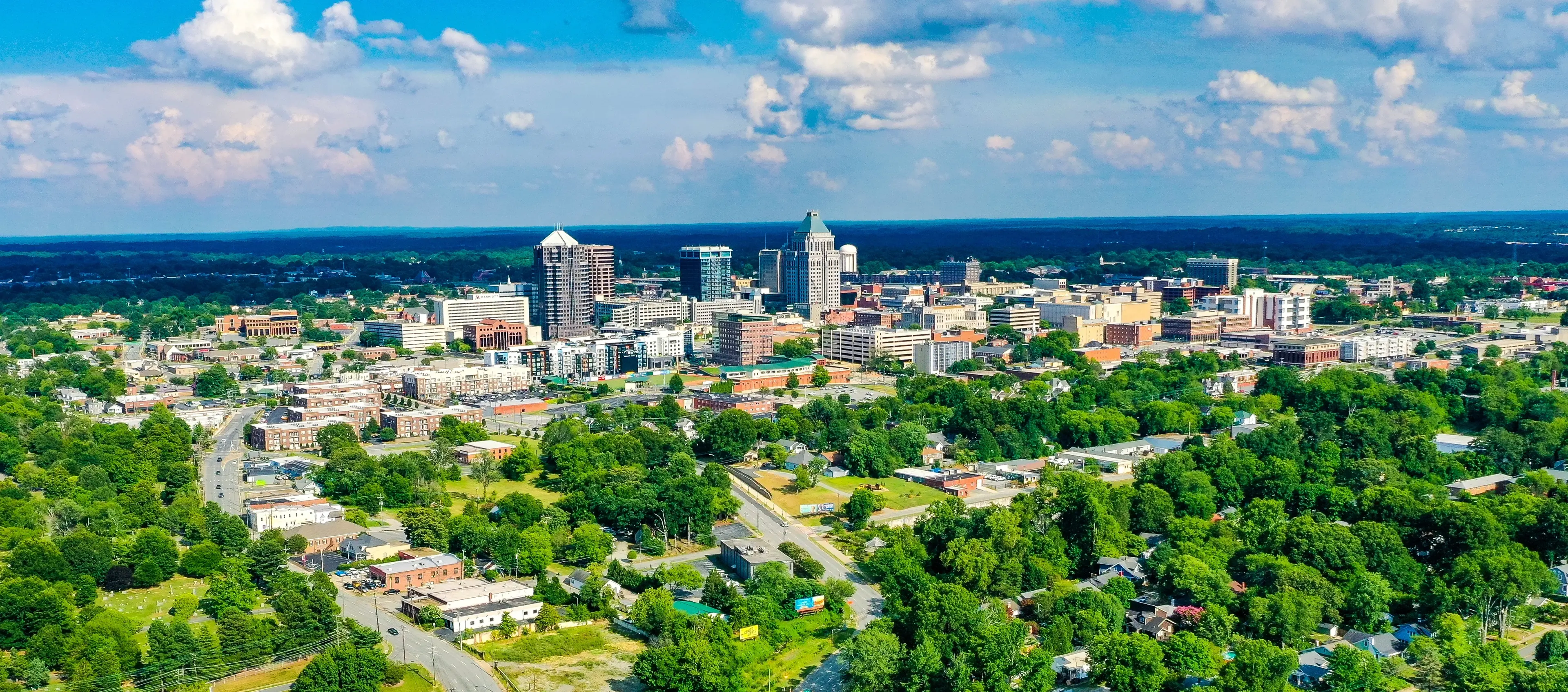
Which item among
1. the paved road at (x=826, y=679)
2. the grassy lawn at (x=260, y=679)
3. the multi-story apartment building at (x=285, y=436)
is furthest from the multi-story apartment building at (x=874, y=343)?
the grassy lawn at (x=260, y=679)

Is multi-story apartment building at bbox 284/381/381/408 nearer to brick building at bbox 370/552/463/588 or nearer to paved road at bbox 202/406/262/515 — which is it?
paved road at bbox 202/406/262/515

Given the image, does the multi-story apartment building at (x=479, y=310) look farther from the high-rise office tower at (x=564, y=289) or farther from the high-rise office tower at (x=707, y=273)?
the high-rise office tower at (x=707, y=273)

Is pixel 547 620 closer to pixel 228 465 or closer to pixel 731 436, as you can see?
pixel 731 436

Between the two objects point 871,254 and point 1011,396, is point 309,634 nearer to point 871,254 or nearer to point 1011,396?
point 1011,396

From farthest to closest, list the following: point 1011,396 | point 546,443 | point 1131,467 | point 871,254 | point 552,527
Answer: point 871,254
point 1011,396
point 546,443
point 1131,467
point 552,527

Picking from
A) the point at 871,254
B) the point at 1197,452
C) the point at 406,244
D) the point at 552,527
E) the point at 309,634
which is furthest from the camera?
the point at 406,244

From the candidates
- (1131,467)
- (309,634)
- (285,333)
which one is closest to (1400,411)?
(1131,467)
